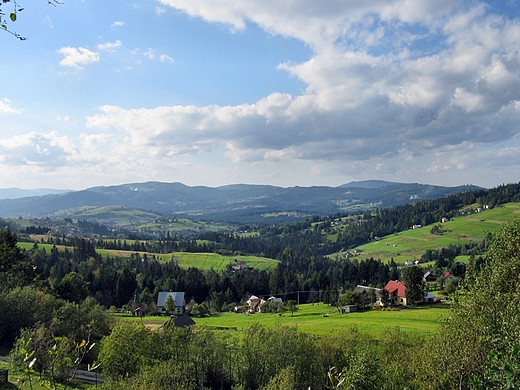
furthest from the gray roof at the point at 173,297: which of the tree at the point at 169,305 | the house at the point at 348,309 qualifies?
the house at the point at 348,309

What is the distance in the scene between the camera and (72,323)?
46312 mm

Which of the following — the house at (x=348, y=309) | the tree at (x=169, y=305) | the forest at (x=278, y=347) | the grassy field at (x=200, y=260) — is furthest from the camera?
the grassy field at (x=200, y=260)

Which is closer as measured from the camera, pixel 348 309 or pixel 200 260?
pixel 348 309

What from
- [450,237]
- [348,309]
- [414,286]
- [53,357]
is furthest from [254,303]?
Result: [450,237]

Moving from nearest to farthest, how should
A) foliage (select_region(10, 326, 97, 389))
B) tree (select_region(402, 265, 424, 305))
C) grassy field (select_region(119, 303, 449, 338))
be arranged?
foliage (select_region(10, 326, 97, 389)) → grassy field (select_region(119, 303, 449, 338)) → tree (select_region(402, 265, 424, 305))

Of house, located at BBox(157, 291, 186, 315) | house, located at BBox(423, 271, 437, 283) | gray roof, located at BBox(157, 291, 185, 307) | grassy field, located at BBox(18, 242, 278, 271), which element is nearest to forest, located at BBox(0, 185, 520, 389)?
house, located at BBox(157, 291, 186, 315)

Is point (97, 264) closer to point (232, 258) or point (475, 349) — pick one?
point (232, 258)

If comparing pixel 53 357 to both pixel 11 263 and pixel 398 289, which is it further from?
pixel 398 289

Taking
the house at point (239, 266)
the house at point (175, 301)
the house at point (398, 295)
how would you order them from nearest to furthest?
the house at point (398, 295) < the house at point (175, 301) < the house at point (239, 266)

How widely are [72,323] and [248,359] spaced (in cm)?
2113

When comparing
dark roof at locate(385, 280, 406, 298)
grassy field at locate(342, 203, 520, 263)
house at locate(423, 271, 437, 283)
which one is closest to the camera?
dark roof at locate(385, 280, 406, 298)

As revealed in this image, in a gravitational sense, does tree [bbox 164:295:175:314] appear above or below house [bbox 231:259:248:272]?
above

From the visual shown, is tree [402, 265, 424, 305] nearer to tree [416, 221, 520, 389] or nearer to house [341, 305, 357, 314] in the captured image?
house [341, 305, 357, 314]

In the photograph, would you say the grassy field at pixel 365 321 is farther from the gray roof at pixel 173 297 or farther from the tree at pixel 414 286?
the gray roof at pixel 173 297
